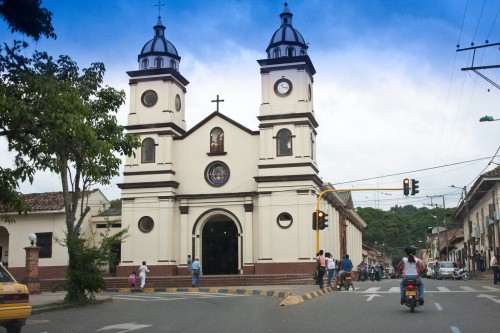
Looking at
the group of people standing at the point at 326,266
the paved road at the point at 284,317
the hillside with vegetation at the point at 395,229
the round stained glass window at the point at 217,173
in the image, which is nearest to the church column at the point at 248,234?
the round stained glass window at the point at 217,173

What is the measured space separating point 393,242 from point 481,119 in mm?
88578

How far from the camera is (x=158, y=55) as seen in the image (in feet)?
140

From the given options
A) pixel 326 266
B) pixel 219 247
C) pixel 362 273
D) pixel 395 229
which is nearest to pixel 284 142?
pixel 219 247

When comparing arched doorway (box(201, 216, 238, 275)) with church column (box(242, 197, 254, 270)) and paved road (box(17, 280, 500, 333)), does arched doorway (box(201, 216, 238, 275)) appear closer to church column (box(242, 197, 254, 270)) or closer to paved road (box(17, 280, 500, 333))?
church column (box(242, 197, 254, 270))

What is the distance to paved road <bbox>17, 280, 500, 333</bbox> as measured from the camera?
12781 millimetres

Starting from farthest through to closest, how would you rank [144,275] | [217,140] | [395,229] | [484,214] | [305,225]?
[395,229]
[484,214]
[217,140]
[305,225]
[144,275]

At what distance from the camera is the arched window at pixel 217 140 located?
4166 cm

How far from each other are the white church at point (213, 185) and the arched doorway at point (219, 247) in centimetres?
7

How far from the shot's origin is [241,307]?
1825 cm

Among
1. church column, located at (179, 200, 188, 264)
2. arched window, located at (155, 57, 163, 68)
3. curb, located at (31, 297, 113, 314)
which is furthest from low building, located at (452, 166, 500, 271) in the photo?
curb, located at (31, 297, 113, 314)

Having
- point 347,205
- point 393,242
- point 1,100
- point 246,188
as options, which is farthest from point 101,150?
point 393,242

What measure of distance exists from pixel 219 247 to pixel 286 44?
46.1 ft

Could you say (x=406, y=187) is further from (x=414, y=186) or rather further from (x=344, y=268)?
(x=344, y=268)

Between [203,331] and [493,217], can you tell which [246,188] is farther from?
[203,331]
